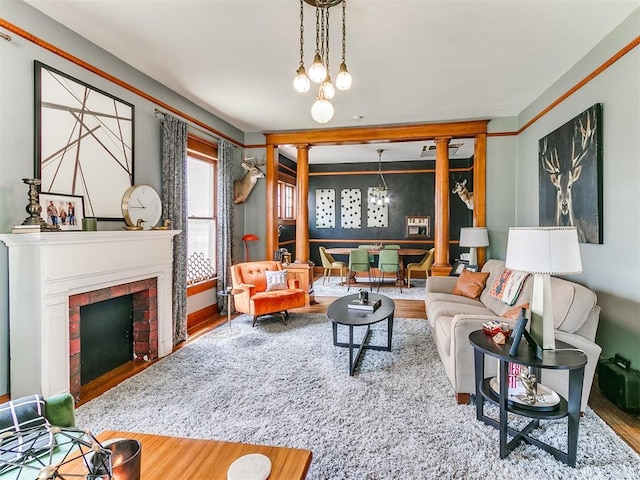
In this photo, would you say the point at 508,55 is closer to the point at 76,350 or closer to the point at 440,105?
the point at 440,105

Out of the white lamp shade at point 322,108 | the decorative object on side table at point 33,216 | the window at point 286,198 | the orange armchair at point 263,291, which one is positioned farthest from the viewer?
the window at point 286,198

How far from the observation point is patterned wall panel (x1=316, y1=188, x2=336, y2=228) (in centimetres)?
925

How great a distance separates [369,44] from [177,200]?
270 centimetres

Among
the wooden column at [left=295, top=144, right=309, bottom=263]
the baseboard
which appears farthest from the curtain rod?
the baseboard

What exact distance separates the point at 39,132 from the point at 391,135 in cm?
446

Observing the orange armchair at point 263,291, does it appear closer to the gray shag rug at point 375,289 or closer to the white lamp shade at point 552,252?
the gray shag rug at point 375,289

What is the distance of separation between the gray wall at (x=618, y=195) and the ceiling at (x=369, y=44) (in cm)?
29

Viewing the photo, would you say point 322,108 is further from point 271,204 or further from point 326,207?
point 326,207

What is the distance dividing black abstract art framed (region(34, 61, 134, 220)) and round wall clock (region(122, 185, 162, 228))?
4.1 inches

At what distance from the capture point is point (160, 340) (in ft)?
11.8

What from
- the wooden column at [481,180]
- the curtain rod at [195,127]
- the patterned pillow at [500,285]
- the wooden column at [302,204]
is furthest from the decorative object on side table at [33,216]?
the wooden column at [481,180]

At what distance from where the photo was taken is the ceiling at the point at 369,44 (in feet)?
8.31

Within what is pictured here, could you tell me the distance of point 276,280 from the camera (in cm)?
493

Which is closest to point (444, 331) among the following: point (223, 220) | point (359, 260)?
point (223, 220)
